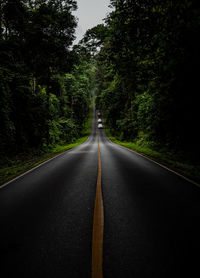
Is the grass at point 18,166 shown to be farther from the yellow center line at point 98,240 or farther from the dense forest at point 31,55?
the yellow center line at point 98,240

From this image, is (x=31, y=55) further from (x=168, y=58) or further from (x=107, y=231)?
(x=107, y=231)

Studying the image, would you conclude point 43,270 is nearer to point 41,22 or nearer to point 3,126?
point 3,126

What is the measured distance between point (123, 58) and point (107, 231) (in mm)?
8206

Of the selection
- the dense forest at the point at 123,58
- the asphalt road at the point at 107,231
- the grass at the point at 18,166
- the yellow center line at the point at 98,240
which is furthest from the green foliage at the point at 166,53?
the grass at the point at 18,166

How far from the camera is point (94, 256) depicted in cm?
196

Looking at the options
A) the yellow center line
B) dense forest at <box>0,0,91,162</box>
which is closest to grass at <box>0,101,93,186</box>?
dense forest at <box>0,0,91,162</box>

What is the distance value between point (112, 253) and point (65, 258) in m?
0.65

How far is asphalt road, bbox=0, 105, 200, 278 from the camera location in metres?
1.79

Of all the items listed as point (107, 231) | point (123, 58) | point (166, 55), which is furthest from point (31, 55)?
point (107, 231)

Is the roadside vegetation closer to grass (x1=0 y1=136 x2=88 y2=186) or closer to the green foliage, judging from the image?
the green foliage

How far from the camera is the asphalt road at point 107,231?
1795 millimetres

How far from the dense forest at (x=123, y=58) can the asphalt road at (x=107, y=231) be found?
5.98 m

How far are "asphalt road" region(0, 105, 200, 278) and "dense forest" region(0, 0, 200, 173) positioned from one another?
19.6 feet

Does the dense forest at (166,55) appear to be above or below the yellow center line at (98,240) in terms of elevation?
above
